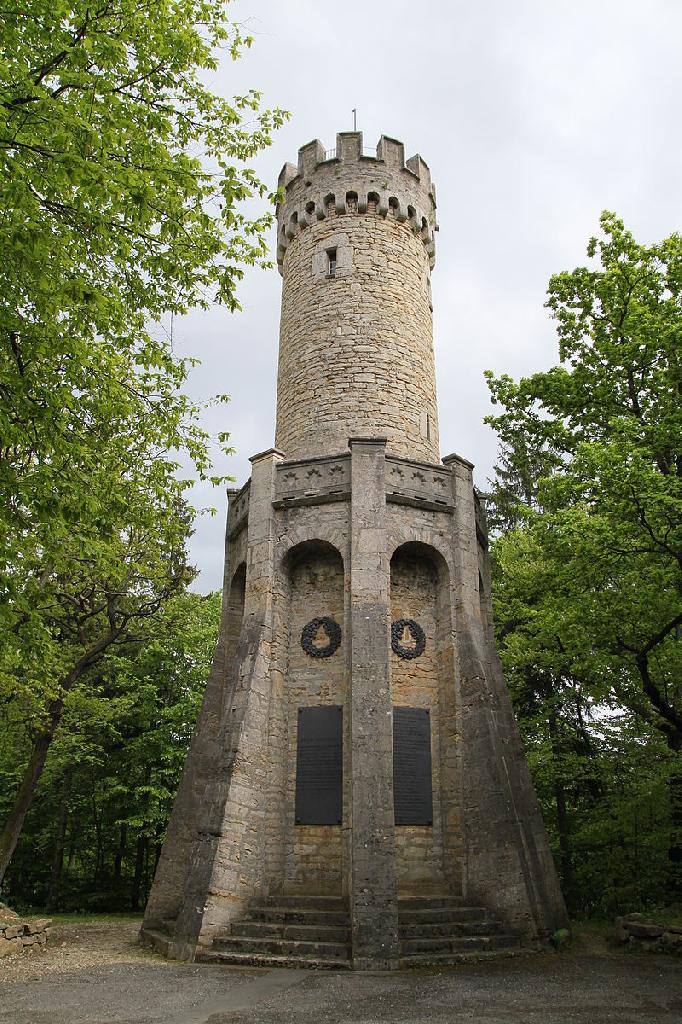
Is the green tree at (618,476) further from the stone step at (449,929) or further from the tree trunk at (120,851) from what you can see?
the tree trunk at (120,851)

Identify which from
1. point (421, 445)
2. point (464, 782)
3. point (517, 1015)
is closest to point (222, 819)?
point (464, 782)

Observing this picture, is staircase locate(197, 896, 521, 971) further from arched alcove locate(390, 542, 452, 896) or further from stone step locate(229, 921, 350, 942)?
arched alcove locate(390, 542, 452, 896)

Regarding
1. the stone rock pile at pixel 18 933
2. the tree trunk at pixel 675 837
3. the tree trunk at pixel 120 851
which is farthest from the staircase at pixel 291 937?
the tree trunk at pixel 120 851

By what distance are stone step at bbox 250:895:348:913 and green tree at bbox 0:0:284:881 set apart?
16.7ft

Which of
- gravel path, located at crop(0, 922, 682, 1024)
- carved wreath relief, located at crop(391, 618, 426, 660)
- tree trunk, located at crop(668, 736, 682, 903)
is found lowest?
gravel path, located at crop(0, 922, 682, 1024)

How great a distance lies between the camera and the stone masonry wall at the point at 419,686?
1166 centimetres

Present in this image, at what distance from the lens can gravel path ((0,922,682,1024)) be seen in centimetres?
704

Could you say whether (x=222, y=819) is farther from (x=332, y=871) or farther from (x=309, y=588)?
(x=309, y=588)

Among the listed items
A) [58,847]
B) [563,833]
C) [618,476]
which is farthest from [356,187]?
[58,847]

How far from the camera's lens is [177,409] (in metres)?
10.6

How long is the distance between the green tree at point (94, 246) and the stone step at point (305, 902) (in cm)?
510

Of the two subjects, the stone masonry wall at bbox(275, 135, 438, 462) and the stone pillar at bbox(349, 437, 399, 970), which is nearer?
the stone pillar at bbox(349, 437, 399, 970)

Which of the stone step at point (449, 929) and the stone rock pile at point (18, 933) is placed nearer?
the stone step at point (449, 929)

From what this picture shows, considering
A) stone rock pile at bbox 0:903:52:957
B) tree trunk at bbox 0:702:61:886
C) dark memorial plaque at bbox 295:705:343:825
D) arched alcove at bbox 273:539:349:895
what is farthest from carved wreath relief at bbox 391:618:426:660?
tree trunk at bbox 0:702:61:886
